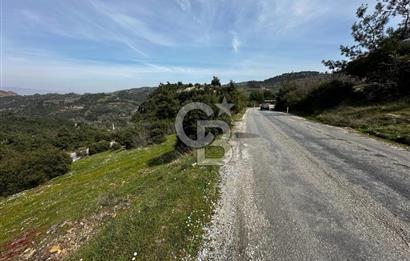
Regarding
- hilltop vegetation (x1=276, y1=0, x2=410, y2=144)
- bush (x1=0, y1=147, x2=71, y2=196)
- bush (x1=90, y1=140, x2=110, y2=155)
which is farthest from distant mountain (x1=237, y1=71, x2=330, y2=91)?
bush (x1=0, y1=147, x2=71, y2=196)

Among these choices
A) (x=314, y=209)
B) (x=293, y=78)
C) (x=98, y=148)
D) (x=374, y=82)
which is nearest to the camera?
(x=314, y=209)

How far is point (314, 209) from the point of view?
4977 mm

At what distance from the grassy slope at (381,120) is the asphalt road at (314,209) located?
13.9 feet

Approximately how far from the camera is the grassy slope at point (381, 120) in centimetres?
1272

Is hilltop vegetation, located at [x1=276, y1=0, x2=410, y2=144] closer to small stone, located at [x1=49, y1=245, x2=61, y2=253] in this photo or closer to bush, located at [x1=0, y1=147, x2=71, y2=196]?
small stone, located at [x1=49, y1=245, x2=61, y2=253]

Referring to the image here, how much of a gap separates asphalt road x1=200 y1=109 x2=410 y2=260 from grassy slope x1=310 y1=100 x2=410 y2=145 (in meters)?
4.24

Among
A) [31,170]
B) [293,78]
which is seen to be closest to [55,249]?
[31,170]

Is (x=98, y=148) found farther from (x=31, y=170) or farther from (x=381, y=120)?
(x=381, y=120)

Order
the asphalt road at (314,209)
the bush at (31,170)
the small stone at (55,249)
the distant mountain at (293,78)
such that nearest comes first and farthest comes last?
1. the asphalt road at (314,209)
2. the small stone at (55,249)
3. the bush at (31,170)
4. the distant mountain at (293,78)

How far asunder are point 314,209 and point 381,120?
51.1 feet

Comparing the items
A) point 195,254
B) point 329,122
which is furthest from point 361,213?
point 329,122

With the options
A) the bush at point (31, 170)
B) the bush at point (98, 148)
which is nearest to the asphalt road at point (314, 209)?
the bush at point (31, 170)

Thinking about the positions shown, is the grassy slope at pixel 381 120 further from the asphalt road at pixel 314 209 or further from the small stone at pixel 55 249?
the small stone at pixel 55 249

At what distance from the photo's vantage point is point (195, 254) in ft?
12.5
